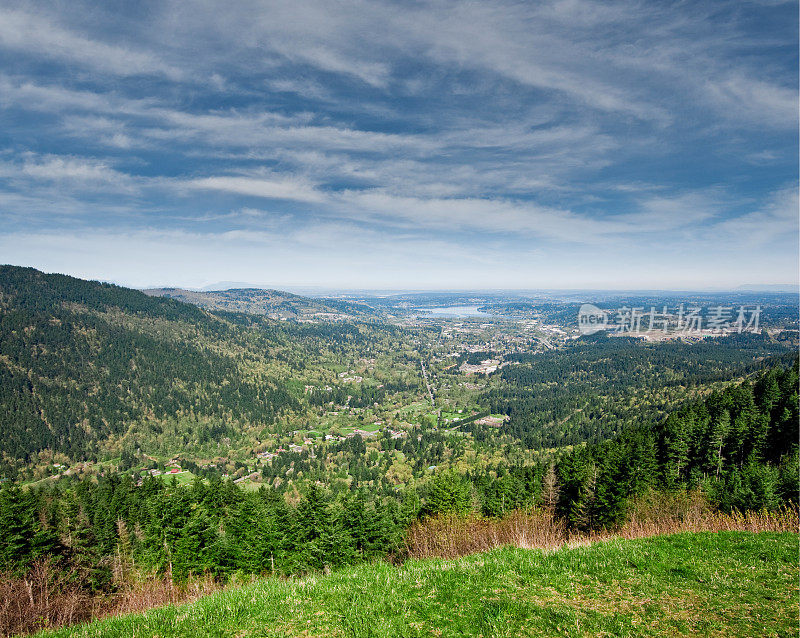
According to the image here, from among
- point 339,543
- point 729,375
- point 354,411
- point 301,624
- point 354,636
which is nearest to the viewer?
point 354,636

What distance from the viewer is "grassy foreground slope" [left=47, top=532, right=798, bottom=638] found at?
22.9ft

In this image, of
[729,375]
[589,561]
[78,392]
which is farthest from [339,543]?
[78,392]

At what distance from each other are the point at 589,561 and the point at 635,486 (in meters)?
32.1

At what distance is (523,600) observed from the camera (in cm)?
786

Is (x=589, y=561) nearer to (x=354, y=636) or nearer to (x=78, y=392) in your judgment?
(x=354, y=636)

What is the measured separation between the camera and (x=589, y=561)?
9.69 m

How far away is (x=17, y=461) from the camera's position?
121938mm

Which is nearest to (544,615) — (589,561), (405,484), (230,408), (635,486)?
(589,561)

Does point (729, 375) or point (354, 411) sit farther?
point (354, 411)

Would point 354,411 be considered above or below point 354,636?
below

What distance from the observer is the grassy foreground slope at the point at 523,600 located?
275 inches

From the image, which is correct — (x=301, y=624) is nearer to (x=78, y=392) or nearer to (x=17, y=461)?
(x=17, y=461)

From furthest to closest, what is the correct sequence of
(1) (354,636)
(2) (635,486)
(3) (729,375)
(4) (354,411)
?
(4) (354,411) < (3) (729,375) < (2) (635,486) < (1) (354,636)

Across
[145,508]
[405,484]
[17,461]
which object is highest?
[145,508]
